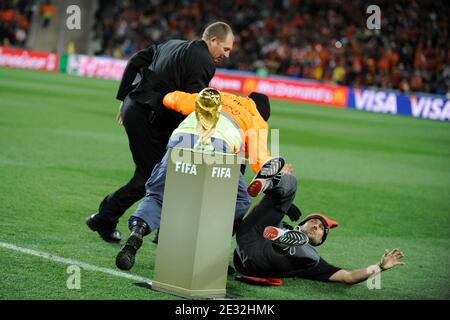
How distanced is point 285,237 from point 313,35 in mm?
34905

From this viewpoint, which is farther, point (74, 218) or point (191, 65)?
point (74, 218)

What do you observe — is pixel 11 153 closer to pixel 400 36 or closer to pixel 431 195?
pixel 431 195

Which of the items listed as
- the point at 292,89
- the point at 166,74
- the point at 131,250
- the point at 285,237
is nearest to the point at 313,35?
the point at 292,89

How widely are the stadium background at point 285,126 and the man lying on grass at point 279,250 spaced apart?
121mm

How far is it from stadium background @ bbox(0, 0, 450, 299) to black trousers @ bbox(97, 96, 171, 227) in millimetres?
398

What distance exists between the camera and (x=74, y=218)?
8.74 metres

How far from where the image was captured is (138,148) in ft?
24.7

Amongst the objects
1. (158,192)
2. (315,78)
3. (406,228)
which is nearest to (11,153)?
(406,228)

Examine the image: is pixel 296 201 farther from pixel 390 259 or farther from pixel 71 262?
pixel 71 262

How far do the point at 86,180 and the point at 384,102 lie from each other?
2242 centimetres

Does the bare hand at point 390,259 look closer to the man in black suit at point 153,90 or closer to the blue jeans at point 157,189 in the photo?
the blue jeans at point 157,189

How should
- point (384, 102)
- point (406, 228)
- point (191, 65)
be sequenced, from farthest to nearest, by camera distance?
point (384, 102), point (406, 228), point (191, 65)

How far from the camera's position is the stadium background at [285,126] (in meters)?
7.33
